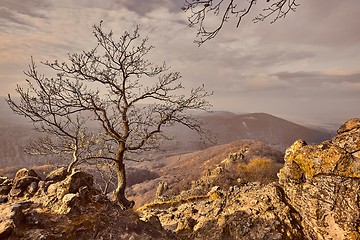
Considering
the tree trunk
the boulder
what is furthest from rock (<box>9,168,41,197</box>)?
the tree trunk

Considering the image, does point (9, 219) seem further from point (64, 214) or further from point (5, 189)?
point (5, 189)

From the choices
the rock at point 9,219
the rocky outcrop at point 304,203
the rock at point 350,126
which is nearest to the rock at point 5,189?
the rock at point 9,219

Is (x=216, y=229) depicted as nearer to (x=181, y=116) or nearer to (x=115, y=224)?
(x=115, y=224)

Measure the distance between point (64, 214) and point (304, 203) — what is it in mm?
8691

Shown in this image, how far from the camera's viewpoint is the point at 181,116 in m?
14.8

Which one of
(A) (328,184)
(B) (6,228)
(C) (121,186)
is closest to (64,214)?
(B) (6,228)

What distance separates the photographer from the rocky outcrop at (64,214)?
5.71 meters

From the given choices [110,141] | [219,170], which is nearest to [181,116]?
[110,141]

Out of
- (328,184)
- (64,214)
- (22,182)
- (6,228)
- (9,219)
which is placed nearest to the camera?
(6,228)

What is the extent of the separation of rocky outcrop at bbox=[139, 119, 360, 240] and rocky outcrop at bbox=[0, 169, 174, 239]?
347 centimetres

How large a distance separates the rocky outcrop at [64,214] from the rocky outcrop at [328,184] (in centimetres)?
555

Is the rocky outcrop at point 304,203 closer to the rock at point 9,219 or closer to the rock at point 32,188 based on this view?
the rock at point 32,188

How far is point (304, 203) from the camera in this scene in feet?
29.7

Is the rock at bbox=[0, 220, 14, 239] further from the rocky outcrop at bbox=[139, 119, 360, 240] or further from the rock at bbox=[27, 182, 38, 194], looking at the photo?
the rocky outcrop at bbox=[139, 119, 360, 240]
